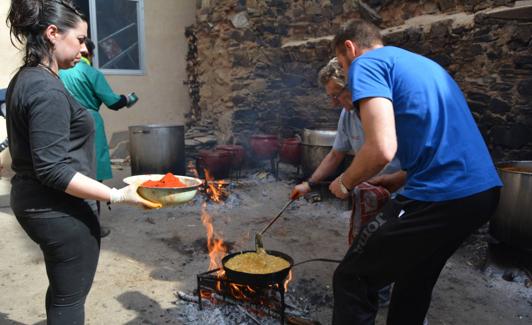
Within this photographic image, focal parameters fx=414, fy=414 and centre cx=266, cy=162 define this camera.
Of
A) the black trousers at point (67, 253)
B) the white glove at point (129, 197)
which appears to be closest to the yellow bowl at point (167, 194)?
the white glove at point (129, 197)

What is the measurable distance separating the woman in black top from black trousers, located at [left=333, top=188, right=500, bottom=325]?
1064mm

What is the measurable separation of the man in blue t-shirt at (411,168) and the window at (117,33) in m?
7.77

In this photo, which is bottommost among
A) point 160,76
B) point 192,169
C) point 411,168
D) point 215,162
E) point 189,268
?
point 189,268

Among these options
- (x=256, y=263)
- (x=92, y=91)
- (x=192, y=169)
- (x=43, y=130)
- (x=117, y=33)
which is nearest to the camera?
(x=43, y=130)

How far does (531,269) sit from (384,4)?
4.34 metres

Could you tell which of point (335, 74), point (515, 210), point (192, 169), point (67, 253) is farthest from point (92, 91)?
point (515, 210)

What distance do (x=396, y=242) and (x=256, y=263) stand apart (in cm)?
127

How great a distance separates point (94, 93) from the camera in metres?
4.60

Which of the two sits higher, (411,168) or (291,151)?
(411,168)

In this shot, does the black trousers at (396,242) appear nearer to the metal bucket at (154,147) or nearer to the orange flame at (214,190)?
the orange flame at (214,190)

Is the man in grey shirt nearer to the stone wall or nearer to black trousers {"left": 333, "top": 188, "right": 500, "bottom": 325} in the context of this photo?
black trousers {"left": 333, "top": 188, "right": 500, "bottom": 325}

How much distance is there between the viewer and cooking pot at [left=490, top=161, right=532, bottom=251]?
3.27 metres

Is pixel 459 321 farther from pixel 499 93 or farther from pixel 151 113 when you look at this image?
pixel 151 113

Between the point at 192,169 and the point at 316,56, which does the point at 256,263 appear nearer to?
the point at 192,169
